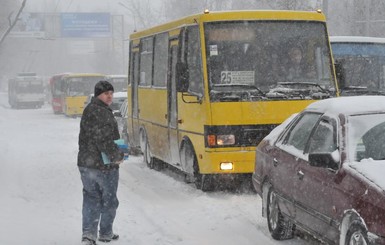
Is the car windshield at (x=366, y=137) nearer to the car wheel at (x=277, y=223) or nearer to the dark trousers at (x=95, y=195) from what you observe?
the car wheel at (x=277, y=223)

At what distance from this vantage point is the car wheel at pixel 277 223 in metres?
8.66

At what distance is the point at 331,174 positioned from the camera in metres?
7.08

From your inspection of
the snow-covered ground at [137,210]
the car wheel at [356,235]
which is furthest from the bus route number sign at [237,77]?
the car wheel at [356,235]

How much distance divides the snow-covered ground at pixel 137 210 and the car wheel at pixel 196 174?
149mm

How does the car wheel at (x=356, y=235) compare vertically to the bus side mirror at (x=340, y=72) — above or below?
below

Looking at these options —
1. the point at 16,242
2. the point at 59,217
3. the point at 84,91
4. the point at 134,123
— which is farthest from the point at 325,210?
the point at 84,91

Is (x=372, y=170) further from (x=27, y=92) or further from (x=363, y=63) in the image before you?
(x=27, y=92)

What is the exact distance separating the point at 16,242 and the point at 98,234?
0.95m

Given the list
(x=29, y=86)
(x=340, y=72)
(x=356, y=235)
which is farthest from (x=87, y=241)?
(x=29, y=86)

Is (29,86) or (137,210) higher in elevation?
(137,210)

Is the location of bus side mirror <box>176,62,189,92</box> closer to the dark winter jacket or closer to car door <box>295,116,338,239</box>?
the dark winter jacket

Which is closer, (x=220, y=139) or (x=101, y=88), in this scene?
(x=101, y=88)

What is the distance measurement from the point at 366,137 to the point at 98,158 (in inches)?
112

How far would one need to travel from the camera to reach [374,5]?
160 feet
